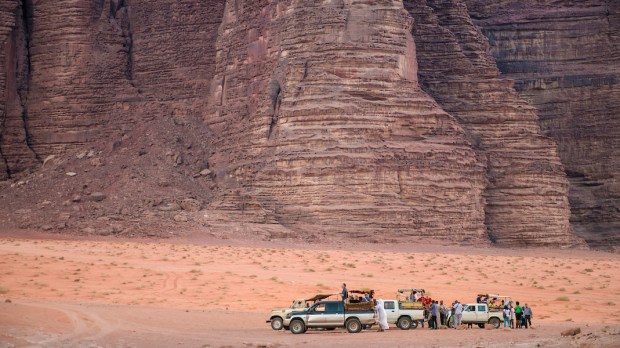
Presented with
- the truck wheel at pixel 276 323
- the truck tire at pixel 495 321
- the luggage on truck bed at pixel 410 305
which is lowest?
the truck tire at pixel 495 321

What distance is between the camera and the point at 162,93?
88.7 metres

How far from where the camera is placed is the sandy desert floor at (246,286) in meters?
39.3

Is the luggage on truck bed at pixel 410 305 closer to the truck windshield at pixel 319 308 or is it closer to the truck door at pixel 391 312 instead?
the truck door at pixel 391 312

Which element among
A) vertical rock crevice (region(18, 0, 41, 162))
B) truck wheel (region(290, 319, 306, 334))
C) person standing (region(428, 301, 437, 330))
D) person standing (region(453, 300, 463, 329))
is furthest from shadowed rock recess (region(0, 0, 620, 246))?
truck wheel (region(290, 319, 306, 334))

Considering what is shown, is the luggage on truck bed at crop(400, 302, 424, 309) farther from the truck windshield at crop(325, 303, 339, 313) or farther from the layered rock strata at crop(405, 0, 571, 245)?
the layered rock strata at crop(405, 0, 571, 245)

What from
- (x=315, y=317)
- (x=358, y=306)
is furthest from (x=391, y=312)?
(x=315, y=317)

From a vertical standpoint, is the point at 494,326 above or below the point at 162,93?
below

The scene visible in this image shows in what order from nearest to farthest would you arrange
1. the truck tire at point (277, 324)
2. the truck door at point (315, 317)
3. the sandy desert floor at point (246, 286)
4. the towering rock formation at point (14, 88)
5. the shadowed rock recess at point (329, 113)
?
the sandy desert floor at point (246, 286)
the truck door at point (315, 317)
the truck tire at point (277, 324)
the shadowed rock recess at point (329, 113)
the towering rock formation at point (14, 88)

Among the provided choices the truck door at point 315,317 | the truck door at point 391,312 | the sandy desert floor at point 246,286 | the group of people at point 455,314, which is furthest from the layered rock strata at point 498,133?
the truck door at point 315,317

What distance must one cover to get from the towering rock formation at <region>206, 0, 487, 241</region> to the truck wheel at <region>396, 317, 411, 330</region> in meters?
29.9

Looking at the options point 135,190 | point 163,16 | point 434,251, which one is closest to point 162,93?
point 163,16

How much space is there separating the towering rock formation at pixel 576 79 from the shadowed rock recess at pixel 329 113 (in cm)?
12

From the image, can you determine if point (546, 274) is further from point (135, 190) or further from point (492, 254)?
point (135, 190)

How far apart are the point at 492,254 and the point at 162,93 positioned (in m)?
24.7
